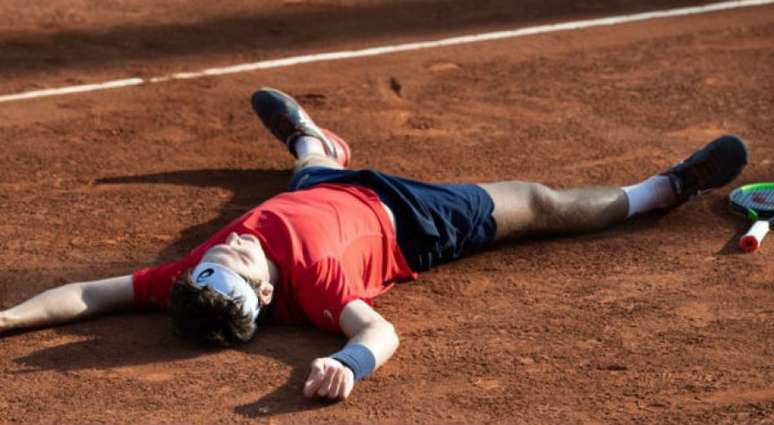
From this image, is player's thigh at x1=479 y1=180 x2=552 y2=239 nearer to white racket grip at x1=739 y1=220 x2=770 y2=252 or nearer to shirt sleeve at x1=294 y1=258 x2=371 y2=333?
white racket grip at x1=739 y1=220 x2=770 y2=252

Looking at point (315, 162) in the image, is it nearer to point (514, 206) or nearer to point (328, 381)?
point (514, 206)

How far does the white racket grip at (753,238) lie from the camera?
6.12 meters

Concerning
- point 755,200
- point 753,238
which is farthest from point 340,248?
point 755,200

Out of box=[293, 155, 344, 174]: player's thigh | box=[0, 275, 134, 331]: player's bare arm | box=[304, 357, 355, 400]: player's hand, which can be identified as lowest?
box=[0, 275, 134, 331]: player's bare arm

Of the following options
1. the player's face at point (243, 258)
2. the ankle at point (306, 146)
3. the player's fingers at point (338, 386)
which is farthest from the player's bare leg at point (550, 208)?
the player's fingers at point (338, 386)

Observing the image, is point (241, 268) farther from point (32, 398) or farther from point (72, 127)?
point (72, 127)

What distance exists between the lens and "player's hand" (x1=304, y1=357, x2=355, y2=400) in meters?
4.91

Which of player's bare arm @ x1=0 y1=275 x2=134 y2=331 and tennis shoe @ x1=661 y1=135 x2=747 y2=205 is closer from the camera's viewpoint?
player's bare arm @ x1=0 y1=275 x2=134 y2=331

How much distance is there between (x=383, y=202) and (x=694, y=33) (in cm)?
365

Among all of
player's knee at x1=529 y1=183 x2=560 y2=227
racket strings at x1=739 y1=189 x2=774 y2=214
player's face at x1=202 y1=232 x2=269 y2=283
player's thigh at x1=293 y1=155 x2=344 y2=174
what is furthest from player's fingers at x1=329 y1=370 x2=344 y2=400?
racket strings at x1=739 y1=189 x2=774 y2=214

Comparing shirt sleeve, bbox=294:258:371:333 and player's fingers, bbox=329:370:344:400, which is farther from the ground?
shirt sleeve, bbox=294:258:371:333

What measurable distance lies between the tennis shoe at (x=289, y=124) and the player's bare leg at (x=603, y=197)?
0.83 metres

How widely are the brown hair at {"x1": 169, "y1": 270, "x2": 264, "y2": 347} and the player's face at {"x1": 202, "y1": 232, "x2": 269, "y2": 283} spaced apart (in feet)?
0.42

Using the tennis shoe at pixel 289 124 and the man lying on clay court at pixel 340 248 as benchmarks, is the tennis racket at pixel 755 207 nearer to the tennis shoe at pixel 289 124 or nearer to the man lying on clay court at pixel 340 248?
the man lying on clay court at pixel 340 248
